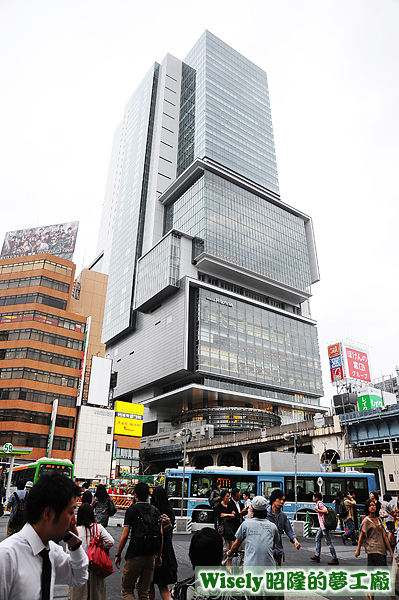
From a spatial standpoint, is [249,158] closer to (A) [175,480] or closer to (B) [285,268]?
(B) [285,268]

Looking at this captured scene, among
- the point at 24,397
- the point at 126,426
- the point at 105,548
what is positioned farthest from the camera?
the point at 126,426

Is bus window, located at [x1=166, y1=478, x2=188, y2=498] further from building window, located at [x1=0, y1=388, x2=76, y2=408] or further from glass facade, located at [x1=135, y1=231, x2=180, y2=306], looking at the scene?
glass facade, located at [x1=135, y1=231, x2=180, y2=306]

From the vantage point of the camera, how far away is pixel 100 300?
93.3 metres

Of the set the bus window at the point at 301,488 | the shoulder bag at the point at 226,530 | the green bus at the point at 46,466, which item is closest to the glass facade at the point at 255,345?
the green bus at the point at 46,466

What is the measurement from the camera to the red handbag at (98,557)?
593cm

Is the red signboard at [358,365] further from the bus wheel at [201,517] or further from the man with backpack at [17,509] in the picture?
the man with backpack at [17,509]

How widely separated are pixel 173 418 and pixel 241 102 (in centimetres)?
9590

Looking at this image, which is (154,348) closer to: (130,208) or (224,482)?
(130,208)

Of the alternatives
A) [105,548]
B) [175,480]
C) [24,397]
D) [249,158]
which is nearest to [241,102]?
[249,158]

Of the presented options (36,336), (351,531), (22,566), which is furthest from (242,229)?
(22,566)

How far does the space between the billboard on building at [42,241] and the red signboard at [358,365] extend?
63.0m

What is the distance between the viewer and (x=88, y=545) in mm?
6277

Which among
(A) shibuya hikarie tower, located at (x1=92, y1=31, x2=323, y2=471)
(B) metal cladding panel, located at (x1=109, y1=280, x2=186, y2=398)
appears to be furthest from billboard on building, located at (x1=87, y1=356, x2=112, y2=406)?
(A) shibuya hikarie tower, located at (x1=92, y1=31, x2=323, y2=471)

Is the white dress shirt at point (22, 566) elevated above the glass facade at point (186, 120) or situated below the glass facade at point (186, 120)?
below
